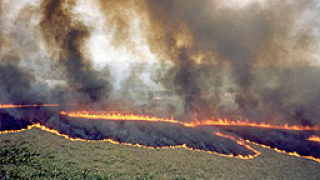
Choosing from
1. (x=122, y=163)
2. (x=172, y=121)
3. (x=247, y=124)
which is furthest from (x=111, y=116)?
(x=247, y=124)

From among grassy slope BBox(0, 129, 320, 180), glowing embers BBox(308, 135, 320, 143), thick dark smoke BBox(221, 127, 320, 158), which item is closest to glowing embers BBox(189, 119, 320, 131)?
thick dark smoke BBox(221, 127, 320, 158)

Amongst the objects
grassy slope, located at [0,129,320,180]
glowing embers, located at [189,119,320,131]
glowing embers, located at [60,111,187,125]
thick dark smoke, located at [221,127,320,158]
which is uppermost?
glowing embers, located at [60,111,187,125]

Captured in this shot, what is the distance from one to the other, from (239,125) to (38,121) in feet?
52.1

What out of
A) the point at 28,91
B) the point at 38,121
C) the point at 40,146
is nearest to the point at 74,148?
the point at 40,146

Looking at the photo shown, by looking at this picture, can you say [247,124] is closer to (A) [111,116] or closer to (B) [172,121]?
(B) [172,121]

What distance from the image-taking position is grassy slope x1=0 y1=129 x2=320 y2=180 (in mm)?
8727

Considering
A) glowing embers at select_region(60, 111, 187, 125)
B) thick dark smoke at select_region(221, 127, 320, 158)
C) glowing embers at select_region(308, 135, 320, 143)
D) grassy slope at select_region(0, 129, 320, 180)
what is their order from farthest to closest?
glowing embers at select_region(60, 111, 187, 125) → glowing embers at select_region(308, 135, 320, 143) → thick dark smoke at select_region(221, 127, 320, 158) → grassy slope at select_region(0, 129, 320, 180)

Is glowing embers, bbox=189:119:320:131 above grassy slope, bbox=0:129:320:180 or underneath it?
above

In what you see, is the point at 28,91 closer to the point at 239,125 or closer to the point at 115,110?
the point at 115,110

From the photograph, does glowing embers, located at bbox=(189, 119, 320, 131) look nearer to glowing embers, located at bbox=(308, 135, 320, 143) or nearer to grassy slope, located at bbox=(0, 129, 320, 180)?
glowing embers, located at bbox=(308, 135, 320, 143)

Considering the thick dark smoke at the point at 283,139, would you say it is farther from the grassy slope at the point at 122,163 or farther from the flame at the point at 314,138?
the grassy slope at the point at 122,163

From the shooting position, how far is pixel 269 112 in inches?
830

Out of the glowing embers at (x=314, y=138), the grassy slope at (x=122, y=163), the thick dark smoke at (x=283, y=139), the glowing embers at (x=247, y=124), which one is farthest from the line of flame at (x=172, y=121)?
the grassy slope at (x=122, y=163)

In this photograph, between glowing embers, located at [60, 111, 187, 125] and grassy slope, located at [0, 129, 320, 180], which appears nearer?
grassy slope, located at [0, 129, 320, 180]
